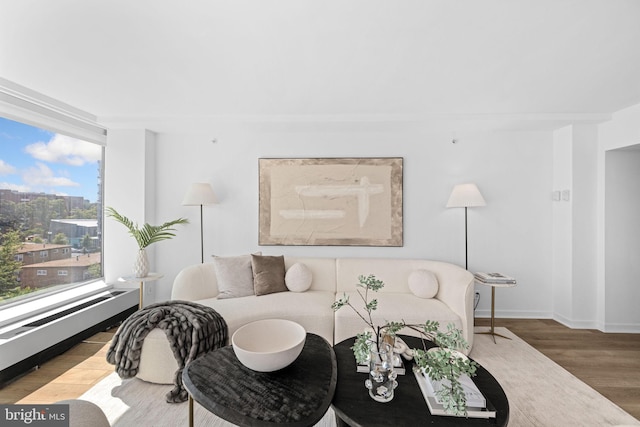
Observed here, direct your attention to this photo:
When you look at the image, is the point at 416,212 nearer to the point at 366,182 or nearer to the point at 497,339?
the point at 366,182

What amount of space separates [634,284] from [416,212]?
260 centimetres

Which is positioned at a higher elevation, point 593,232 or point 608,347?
point 593,232

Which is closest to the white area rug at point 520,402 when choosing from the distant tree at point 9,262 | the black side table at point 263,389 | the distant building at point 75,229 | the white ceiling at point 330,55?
the black side table at point 263,389

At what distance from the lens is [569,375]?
92.2 inches

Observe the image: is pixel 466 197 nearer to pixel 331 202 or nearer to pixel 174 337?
pixel 331 202

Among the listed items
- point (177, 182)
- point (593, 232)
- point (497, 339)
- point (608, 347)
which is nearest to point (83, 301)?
point (177, 182)

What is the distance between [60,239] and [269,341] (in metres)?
3.13

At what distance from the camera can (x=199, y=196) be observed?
133 inches

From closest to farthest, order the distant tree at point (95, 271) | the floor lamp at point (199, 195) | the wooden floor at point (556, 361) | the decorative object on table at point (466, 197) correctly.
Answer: the wooden floor at point (556, 361) < the decorative object on table at point (466, 197) < the floor lamp at point (199, 195) < the distant tree at point (95, 271)

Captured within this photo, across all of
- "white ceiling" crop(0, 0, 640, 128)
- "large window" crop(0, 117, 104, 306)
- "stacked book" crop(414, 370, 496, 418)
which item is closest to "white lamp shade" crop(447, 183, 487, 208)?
"white ceiling" crop(0, 0, 640, 128)

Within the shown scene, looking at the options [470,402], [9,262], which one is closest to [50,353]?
[9,262]

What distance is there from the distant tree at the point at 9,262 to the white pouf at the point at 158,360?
1761 mm

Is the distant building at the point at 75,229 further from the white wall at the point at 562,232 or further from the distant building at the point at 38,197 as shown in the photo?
the white wall at the point at 562,232

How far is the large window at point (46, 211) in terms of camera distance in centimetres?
273
